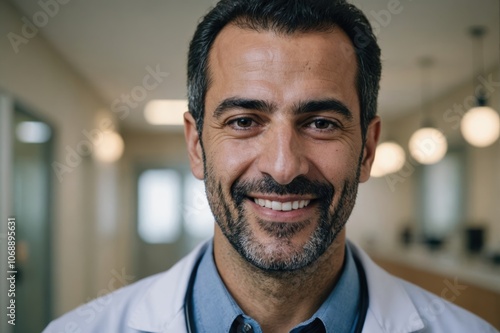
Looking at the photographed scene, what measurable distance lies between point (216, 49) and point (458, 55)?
162 inches

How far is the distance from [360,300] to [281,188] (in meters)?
0.39

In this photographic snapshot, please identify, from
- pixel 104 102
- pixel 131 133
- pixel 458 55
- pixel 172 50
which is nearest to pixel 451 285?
pixel 458 55

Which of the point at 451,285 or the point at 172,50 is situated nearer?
the point at 451,285

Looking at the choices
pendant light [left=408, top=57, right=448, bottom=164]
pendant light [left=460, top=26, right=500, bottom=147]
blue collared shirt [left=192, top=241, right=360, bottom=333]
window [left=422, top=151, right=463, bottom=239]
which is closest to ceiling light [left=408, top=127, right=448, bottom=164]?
pendant light [left=408, top=57, right=448, bottom=164]

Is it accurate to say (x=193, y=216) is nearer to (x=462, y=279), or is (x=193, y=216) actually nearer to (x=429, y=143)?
(x=429, y=143)

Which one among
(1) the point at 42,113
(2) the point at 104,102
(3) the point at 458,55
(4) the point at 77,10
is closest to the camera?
(4) the point at 77,10

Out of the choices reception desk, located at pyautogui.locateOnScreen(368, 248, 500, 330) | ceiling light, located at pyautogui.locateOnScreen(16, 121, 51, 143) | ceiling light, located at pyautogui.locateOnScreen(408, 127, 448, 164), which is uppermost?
ceiling light, located at pyautogui.locateOnScreen(16, 121, 51, 143)

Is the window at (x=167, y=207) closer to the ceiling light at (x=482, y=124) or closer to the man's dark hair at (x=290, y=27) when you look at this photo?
the ceiling light at (x=482, y=124)

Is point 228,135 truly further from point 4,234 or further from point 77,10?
point 77,10

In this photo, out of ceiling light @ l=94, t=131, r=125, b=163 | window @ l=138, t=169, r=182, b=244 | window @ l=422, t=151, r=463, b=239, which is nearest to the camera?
window @ l=422, t=151, r=463, b=239

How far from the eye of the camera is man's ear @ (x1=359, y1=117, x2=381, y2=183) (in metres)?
1.34

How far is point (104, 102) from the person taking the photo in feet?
22.9

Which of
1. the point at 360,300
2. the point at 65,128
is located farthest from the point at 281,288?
the point at 65,128

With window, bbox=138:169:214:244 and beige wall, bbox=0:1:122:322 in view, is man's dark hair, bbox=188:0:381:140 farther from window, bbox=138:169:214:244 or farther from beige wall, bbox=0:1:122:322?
window, bbox=138:169:214:244
